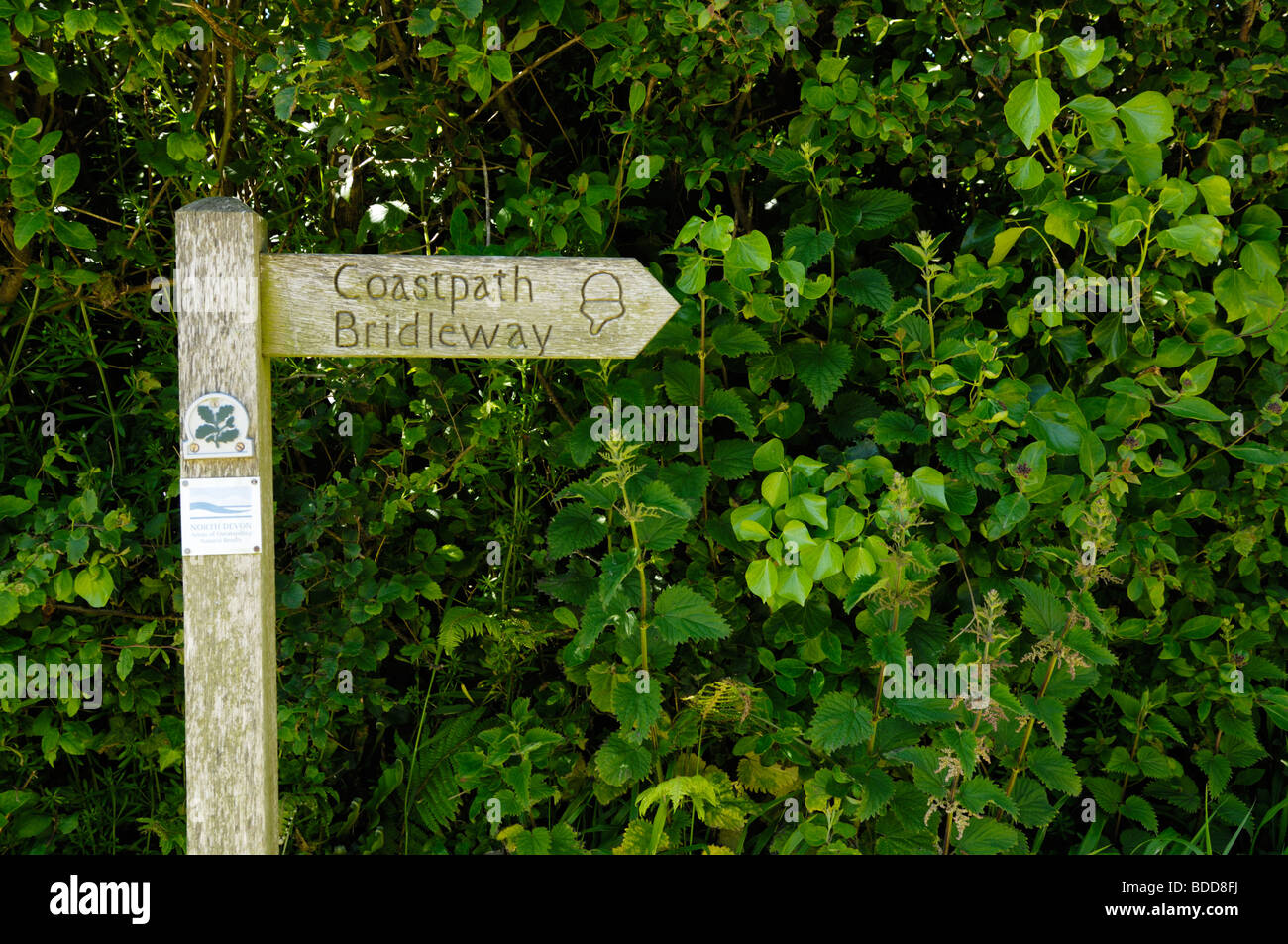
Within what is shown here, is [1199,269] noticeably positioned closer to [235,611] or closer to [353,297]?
[353,297]

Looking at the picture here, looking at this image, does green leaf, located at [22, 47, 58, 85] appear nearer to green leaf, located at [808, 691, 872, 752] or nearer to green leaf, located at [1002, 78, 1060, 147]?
green leaf, located at [1002, 78, 1060, 147]

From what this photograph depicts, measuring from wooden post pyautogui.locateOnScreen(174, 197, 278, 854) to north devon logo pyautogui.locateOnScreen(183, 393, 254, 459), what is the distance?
1 cm

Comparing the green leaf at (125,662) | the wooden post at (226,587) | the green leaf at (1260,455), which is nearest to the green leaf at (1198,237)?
the green leaf at (1260,455)

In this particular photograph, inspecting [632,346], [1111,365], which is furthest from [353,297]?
[1111,365]

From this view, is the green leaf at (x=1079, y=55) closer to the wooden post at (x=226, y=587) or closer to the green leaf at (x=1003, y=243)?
the green leaf at (x=1003, y=243)

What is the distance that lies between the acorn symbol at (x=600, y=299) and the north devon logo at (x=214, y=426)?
27.6 inches

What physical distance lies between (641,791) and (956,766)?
84 centimetres

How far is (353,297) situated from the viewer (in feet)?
6.40

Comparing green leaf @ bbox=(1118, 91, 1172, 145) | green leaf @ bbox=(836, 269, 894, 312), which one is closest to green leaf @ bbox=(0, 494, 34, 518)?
green leaf @ bbox=(836, 269, 894, 312)

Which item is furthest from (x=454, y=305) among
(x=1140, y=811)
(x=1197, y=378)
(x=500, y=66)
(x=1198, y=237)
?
(x=1140, y=811)

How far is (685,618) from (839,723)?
0.44 metres

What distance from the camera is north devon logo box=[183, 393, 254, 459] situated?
1.91 meters

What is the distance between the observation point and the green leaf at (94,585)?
7.72 feet
